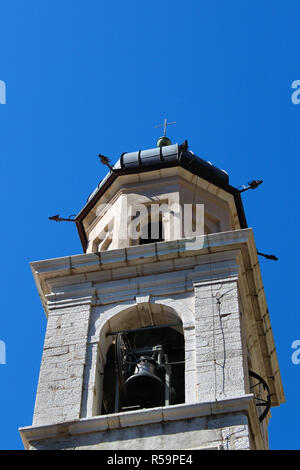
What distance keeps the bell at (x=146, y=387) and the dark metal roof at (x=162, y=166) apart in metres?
6.00

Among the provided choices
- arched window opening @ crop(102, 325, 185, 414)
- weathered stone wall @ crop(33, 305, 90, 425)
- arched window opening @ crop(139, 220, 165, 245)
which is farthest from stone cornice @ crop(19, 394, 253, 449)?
arched window opening @ crop(139, 220, 165, 245)

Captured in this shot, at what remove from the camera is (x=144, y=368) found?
22.2 meters

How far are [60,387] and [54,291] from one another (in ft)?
8.62

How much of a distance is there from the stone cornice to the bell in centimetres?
96

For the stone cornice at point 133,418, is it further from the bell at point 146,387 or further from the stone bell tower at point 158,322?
the bell at point 146,387

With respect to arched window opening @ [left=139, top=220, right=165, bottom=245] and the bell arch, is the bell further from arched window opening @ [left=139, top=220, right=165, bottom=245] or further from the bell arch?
arched window opening @ [left=139, top=220, right=165, bottom=245]

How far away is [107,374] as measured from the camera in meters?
23.3

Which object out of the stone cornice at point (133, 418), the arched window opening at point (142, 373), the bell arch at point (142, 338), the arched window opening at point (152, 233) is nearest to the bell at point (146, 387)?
the arched window opening at point (142, 373)

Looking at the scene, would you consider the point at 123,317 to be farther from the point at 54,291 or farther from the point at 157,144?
the point at 157,144

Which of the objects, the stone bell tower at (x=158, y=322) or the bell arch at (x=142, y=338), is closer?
the stone bell tower at (x=158, y=322)

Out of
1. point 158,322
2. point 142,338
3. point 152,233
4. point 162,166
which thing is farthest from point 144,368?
point 162,166

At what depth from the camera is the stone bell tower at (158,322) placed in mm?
21031

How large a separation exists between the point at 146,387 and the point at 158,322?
205 centimetres

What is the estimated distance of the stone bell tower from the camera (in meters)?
21.0
